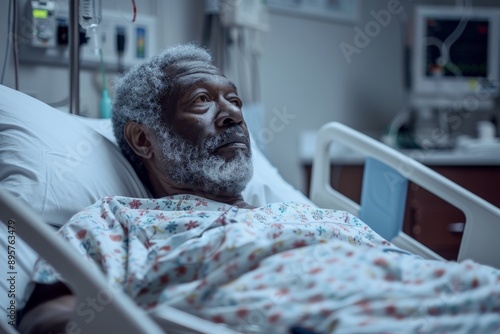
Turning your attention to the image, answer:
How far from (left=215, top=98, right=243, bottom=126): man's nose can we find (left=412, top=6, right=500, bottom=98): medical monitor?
1.70m

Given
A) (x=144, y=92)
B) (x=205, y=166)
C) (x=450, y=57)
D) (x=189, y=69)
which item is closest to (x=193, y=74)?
(x=189, y=69)

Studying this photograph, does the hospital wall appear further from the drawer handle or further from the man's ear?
the man's ear

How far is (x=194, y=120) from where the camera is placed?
4.93 feet

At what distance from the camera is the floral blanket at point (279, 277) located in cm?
85

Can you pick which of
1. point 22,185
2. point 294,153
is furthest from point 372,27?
point 22,185

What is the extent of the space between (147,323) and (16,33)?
4.43 feet

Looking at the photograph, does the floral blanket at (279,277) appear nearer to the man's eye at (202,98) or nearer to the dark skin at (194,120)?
the dark skin at (194,120)

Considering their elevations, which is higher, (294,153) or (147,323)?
(147,323)

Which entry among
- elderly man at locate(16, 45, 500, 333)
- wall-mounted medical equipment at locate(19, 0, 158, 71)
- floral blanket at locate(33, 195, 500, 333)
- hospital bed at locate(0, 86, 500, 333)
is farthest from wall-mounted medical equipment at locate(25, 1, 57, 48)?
floral blanket at locate(33, 195, 500, 333)

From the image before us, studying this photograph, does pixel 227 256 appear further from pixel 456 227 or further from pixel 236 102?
pixel 456 227

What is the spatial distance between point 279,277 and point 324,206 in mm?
927

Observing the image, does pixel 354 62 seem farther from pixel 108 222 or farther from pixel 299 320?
pixel 299 320

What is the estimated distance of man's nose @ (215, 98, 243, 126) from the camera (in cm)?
151

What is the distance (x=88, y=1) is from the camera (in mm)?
1796
